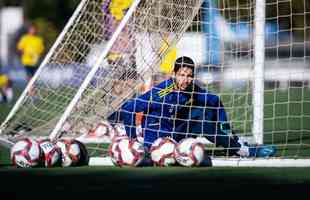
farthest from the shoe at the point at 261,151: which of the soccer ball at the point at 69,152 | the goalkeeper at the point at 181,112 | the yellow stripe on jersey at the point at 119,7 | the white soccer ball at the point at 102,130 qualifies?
the yellow stripe on jersey at the point at 119,7

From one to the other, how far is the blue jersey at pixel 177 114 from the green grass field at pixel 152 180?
2.79 ft

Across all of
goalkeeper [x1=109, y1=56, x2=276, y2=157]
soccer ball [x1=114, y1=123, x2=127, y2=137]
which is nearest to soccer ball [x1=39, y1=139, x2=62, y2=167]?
goalkeeper [x1=109, y1=56, x2=276, y2=157]

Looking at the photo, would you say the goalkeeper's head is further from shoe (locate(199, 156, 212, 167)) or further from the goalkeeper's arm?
shoe (locate(199, 156, 212, 167))

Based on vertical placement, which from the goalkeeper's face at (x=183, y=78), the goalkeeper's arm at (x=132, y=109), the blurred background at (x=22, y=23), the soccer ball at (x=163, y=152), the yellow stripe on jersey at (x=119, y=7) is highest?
the blurred background at (x=22, y=23)

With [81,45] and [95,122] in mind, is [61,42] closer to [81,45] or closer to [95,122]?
[81,45]

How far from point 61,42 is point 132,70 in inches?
69.3

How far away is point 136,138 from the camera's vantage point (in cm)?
917

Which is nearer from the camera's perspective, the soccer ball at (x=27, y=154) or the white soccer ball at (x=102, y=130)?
the soccer ball at (x=27, y=154)

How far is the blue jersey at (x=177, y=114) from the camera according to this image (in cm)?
916

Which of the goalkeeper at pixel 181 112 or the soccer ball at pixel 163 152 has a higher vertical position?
the goalkeeper at pixel 181 112

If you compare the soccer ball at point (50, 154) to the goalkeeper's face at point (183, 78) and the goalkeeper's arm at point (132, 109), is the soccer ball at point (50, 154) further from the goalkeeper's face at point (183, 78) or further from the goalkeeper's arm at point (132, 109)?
the goalkeeper's face at point (183, 78)

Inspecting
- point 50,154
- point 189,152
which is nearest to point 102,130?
point 50,154

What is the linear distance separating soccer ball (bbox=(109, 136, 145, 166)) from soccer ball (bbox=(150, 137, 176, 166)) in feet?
0.36

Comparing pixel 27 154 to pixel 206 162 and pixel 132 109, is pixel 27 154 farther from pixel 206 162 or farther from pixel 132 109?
pixel 206 162
